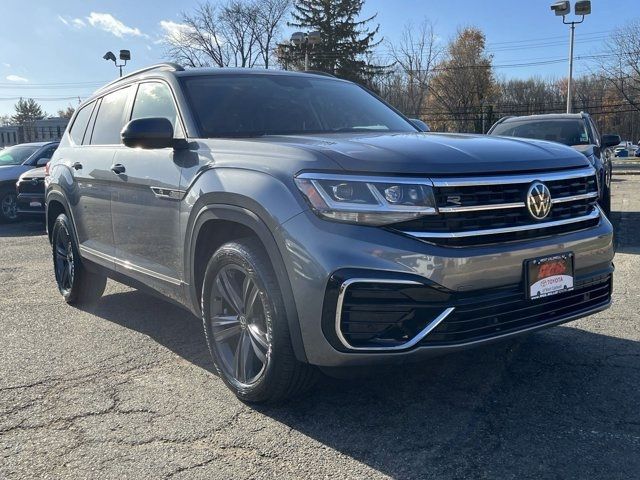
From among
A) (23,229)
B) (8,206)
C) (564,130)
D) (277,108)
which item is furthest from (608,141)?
(8,206)

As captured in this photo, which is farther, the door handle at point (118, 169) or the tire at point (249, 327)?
Result: the door handle at point (118, 169)

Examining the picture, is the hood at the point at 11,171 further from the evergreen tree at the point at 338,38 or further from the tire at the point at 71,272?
the evergreen tree at the point at 338,38

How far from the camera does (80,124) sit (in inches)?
224

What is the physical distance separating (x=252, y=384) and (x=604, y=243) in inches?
79.5

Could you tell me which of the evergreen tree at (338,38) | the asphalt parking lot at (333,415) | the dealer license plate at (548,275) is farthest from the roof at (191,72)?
the evergreen tree at (338,38)

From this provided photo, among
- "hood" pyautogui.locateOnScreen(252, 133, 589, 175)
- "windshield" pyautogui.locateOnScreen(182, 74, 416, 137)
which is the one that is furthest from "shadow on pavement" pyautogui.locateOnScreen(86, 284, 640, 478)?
"windshield" pyautogui.locateOnScreen(182, 74, 416, 137)

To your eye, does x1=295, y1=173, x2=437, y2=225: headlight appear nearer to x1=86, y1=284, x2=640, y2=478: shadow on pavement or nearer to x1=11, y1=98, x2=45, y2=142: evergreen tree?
x1=86, y1=284, x2=640, y2=478: shadow on pavement

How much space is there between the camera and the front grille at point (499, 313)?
2.72 metres

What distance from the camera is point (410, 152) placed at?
9.49 feet

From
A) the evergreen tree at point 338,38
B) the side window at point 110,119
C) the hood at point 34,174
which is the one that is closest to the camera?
the side window at point 110,119

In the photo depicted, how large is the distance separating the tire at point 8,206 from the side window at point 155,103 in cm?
1015

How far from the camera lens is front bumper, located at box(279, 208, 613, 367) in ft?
8.71

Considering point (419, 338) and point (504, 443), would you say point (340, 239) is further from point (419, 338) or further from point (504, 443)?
point (504, 443)

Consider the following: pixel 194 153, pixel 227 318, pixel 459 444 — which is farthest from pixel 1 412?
pixel 459 444
